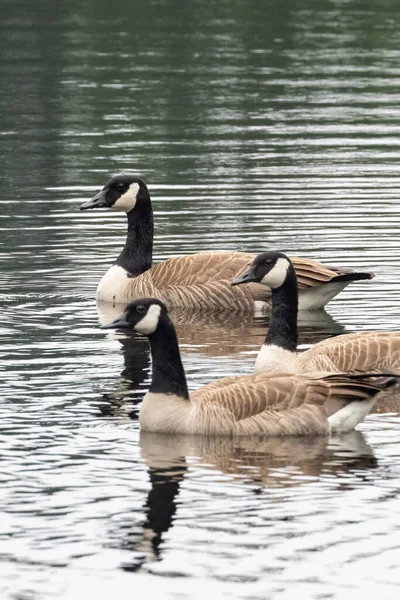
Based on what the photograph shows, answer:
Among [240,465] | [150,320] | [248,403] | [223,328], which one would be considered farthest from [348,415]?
[223,328]

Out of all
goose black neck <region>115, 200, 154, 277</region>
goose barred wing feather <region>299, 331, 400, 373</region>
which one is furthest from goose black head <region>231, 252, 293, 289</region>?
goose black neck <region>115, 200, 154, 277</region>

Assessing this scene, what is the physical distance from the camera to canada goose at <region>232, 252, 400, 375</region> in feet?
53.6

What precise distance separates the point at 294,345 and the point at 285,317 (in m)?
0.33

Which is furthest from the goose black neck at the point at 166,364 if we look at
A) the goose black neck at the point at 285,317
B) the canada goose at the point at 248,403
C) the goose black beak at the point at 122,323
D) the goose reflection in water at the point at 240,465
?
the goose black neck at the point at 285,317

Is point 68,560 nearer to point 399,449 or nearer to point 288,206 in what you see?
point 399,449

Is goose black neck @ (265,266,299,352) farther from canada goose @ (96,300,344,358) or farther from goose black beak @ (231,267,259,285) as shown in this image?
canada goose @ (96,300,344,358)

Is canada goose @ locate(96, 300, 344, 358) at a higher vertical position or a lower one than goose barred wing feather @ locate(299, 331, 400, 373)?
lower

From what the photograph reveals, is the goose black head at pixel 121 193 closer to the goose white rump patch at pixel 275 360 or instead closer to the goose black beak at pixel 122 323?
the goose white rump patch at pixel 275 360

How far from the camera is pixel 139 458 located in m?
14.0

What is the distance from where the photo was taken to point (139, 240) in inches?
893

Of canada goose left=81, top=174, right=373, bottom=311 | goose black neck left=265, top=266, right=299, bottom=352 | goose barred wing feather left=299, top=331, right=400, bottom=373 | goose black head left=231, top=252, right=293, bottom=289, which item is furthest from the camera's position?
canada goose left=81, top=174, right=373, bottom=311

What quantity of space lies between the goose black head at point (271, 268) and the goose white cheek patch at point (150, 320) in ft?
8.63

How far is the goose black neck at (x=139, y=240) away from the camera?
22531 mm

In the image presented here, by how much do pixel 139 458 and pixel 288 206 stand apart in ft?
45.3
